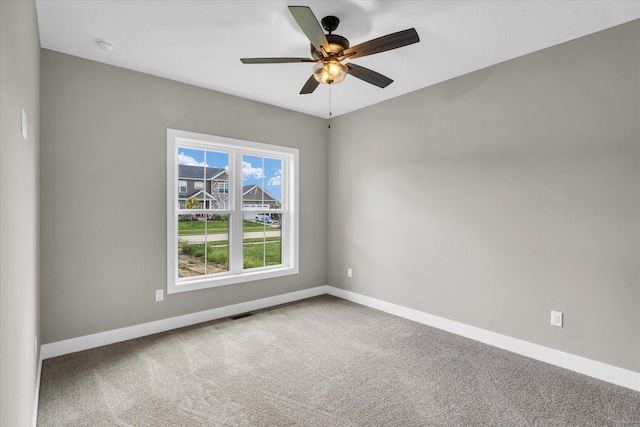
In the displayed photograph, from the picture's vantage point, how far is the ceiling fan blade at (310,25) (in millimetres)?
1814

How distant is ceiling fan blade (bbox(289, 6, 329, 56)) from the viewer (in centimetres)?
181

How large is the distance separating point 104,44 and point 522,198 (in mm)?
3948

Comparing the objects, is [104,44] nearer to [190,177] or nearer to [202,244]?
[190,177]

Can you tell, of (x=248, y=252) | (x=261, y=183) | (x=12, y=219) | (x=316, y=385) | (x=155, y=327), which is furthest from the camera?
(x=261, y=183)

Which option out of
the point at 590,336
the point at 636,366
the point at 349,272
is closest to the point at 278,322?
the point at 349,272

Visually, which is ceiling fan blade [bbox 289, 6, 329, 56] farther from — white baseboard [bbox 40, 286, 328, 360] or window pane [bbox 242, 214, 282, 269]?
white baseboard [bbox 40, 286, 328, 360]

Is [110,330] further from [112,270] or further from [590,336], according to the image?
[590,336]

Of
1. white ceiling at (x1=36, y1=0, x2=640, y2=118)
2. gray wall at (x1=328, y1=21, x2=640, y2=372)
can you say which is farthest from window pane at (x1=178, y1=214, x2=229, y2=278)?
gray wall at (x1=328, y1=21, x2=640, y2=372)

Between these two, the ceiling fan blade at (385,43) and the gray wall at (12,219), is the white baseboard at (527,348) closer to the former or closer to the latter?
the ceiling fan blade at (385,43)

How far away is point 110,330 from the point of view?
10.4 feet

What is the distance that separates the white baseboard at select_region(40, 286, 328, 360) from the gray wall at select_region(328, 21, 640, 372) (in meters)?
1.32

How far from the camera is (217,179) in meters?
4.03

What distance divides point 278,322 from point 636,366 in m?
3.15

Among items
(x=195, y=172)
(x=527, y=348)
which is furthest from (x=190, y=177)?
(x=527, y=348)
